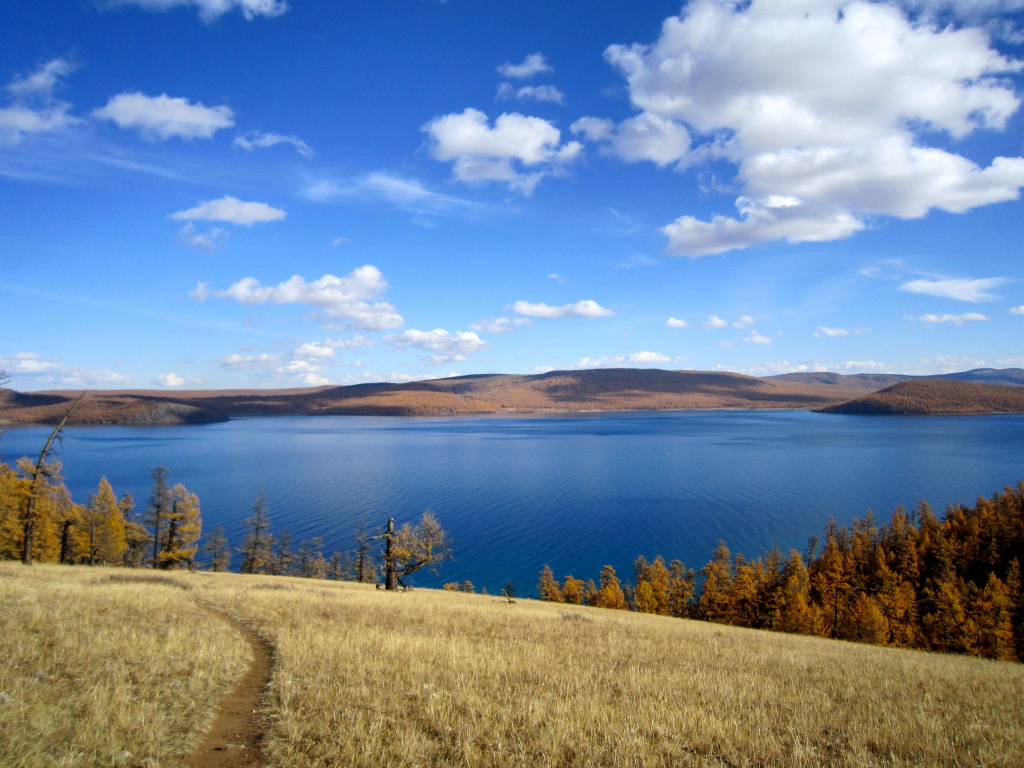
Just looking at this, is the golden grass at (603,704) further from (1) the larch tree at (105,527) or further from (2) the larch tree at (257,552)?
(1) the larch tree at (105,527)

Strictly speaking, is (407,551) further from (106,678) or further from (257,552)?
(257,552)

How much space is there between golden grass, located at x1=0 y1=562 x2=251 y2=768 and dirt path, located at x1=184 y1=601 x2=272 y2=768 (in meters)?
0.16

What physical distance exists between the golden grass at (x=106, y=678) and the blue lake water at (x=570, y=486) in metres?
42.4

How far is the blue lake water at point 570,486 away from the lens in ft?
200

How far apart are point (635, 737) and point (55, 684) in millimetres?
8017

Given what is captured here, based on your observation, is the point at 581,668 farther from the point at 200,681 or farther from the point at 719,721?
the point at 200,681

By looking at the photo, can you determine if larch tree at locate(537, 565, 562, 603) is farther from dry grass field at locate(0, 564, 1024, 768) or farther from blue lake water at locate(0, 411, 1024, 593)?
dry grass field at locate(0, 564, 1024, 768)

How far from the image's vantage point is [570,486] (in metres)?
91.7

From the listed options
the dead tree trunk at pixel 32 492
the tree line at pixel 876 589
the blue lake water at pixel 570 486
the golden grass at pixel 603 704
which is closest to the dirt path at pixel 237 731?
the golden grass at pixel 603 704

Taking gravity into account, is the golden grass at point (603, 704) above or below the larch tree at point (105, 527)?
above

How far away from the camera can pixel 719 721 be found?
7.28 m

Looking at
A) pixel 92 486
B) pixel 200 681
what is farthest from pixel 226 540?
pixel 200 681

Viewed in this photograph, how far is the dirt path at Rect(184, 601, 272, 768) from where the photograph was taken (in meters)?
5.84

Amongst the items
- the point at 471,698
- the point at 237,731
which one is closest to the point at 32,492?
the point at 237,731
